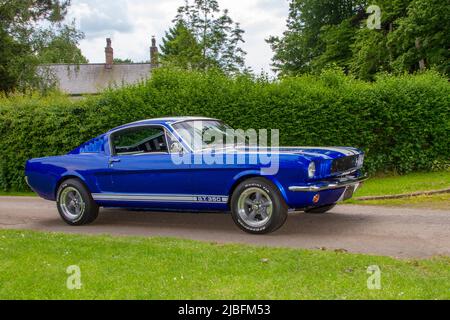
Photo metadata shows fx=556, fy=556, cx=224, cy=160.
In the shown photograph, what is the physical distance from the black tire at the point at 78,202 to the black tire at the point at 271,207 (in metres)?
2.72

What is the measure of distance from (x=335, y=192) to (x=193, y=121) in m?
2.60

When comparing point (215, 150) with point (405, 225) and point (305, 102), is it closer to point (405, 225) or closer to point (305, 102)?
point (405, 225)

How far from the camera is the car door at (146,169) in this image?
27.6 feet

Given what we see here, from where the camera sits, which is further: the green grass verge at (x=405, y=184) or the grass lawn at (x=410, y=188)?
the green grass verge at (x=405, y=184)

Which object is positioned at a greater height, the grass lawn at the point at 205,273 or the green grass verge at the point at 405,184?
the green grass verge at the point at 405,184

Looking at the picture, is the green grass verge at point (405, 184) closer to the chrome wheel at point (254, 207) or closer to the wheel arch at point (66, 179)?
the chrome wheel at point (254, 207)

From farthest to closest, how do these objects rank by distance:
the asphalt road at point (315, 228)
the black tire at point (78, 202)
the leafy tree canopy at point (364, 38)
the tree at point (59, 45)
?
1. the tree at point (59, 45)
2. the leafy tree canopy at point (364, 38)
3. the black tire at point (78, 202)
4. the asphalt road at point (315, 228)

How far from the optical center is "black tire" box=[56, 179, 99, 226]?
934 cm

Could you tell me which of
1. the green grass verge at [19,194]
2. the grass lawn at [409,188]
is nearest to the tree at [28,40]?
the green grass verge at [19,194]

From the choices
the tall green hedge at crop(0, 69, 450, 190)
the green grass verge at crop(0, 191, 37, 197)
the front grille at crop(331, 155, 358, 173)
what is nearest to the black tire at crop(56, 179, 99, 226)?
the front grille at crop(331, 155, 358, 173)

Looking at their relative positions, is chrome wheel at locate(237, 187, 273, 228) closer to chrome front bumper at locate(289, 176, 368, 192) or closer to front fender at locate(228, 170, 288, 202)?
front fender at locate(228, 170, 288, 202)

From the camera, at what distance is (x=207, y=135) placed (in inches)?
346

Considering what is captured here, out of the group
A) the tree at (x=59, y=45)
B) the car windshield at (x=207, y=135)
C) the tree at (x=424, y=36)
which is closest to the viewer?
the car windshield at (x=207, y=135)

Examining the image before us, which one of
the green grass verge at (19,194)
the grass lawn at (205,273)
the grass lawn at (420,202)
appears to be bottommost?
the green grass verge at (19,194)
